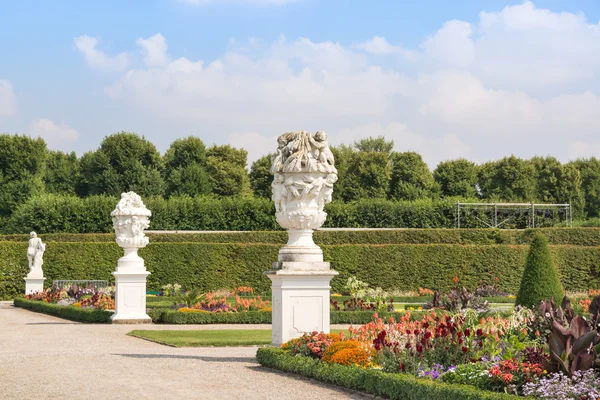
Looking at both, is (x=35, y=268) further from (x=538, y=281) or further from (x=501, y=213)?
(x=501, y=213)

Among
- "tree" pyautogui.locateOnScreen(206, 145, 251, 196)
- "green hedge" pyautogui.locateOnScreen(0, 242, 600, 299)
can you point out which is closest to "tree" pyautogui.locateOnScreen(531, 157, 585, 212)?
"tree" pyautogui.locateOnScreen(206, 145, 251, 196)

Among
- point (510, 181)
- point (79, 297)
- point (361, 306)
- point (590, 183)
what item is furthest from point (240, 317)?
point (590, 183)

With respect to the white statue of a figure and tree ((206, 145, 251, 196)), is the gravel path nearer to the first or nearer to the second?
the white statue of a figure

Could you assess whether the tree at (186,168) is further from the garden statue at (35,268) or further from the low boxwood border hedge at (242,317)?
the low boxwood border hedge at (242,317)

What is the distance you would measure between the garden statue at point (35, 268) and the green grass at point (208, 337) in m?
13.2

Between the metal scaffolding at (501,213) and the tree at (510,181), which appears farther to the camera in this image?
the tree at (510,181)

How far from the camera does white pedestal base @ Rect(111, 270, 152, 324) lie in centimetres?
1961

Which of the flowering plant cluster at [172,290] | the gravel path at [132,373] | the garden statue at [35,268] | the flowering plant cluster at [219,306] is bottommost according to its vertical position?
the gravel path at [132,373]

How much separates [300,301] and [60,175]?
4025cm

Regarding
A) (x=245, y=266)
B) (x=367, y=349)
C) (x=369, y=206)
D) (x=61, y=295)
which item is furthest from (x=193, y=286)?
(x=367, y=349)

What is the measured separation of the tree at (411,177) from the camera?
50656 mm

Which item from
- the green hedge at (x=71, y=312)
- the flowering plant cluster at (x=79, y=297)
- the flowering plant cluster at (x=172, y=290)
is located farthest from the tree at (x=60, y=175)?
the green hedge at (x=71, y=312)

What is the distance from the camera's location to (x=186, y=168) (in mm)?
48750

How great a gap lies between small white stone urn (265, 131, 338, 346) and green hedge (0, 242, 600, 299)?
58.1 feet
